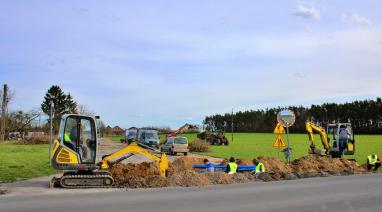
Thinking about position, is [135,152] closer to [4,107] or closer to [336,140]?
[336,140]

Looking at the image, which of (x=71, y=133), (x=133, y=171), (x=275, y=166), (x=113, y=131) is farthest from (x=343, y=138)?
(x=113, y=131)

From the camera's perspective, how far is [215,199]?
42.6 ft

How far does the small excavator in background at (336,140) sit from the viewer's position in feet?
93.7

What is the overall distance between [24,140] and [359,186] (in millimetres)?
57506

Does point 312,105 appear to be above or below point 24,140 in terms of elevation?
above

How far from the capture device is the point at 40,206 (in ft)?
38.2

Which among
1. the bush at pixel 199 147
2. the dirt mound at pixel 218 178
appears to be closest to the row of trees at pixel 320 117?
the bush at pixel 199 147

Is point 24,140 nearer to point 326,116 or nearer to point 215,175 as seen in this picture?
point 215,175

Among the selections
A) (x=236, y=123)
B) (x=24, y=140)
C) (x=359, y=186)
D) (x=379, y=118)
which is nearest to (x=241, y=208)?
(x=359, y=186)

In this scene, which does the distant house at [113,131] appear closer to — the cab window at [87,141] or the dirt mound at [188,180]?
the dirt mound at [188,180]

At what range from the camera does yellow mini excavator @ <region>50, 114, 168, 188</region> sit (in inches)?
642

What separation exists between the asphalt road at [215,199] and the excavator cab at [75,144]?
1.35m

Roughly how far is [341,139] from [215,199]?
58.3 ft

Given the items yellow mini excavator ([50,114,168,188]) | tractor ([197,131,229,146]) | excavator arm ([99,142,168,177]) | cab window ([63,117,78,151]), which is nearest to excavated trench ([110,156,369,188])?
excavator arm ([99,142,168,177])
